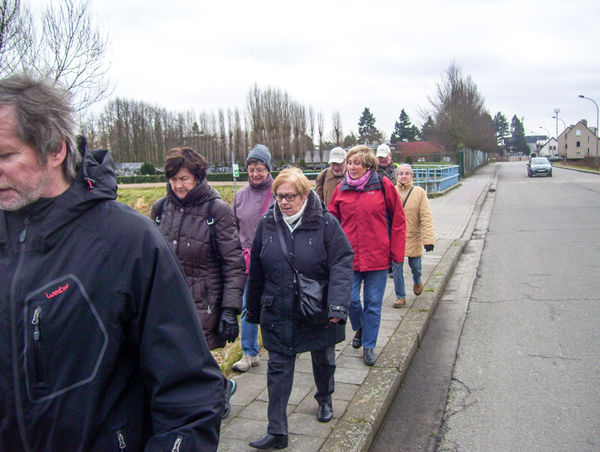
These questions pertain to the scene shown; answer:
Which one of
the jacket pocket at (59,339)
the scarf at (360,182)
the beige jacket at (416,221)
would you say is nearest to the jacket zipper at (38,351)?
the jacket pocket at (59,339)

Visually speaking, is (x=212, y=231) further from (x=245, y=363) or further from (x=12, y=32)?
(x=12, y=32)

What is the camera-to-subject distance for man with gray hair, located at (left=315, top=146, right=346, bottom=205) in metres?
5.93

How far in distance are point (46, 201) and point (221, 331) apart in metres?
2.06

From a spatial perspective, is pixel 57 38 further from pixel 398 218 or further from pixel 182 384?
pixel 182 384

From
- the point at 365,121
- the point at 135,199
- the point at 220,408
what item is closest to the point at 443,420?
the point at 220,408

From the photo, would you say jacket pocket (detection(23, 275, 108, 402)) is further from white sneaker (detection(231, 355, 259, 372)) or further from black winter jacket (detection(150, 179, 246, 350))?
white sneaker (detection(231, 355, 259, 372))

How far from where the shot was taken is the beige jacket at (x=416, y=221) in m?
6.49

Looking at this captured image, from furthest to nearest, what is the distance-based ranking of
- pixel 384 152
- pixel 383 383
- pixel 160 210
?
pixel 384 152 → pixel 383 383 → pixel 160 210

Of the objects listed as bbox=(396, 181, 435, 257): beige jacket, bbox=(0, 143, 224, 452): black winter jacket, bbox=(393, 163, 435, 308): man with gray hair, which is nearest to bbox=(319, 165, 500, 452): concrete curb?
bbox=(393, 163, 435, 308): man with gray hair

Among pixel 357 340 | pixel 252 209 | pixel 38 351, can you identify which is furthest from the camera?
pixel 357 340

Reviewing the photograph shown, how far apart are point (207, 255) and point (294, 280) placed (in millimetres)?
639

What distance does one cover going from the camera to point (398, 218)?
4816mm

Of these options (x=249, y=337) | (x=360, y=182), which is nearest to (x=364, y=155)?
(x=360, y=182)

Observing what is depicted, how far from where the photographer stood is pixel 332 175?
6125 mm
